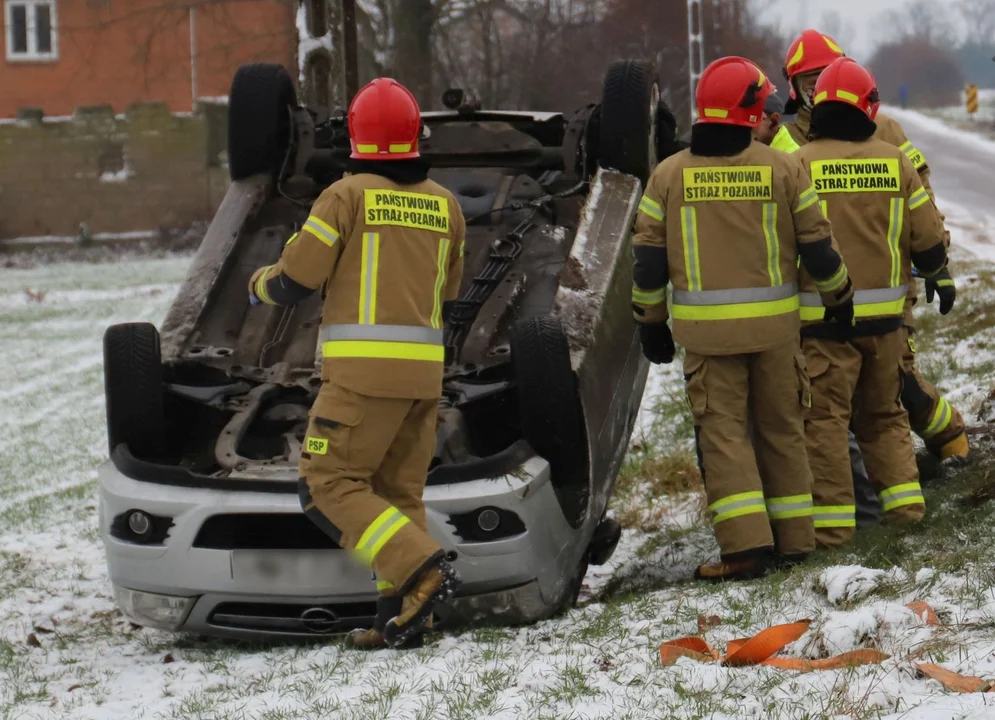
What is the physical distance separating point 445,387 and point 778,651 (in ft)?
5.94

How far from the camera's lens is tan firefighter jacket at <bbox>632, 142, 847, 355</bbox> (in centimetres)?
499

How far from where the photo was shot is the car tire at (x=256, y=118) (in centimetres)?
637

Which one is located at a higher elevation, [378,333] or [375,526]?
[378,333]

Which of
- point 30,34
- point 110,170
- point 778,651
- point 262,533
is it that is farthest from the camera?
point 30,34

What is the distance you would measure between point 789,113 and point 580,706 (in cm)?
331

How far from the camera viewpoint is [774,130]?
5828mm

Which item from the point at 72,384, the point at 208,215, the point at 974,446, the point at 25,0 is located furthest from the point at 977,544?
the point at 25,0

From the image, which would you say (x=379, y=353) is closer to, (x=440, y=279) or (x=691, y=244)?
(x=440, y=279)

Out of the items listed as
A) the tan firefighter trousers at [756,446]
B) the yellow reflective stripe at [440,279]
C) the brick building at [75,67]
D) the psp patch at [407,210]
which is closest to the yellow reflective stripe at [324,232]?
the psp patch at [407,210]

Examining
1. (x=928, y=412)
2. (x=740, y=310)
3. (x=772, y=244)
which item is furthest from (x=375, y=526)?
(x=928, y=412)

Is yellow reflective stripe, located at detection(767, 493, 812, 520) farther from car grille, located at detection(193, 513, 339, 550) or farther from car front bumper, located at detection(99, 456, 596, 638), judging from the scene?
car grille, located at detection(193, 513, 339, 550)

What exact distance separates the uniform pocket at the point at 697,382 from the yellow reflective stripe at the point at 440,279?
97cm

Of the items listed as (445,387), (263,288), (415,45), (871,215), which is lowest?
(445,387)

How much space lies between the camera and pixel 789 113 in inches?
241
